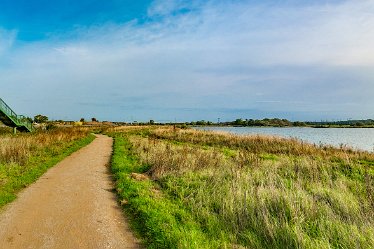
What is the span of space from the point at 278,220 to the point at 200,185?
3648mm

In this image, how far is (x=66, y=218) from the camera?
784 centimetres

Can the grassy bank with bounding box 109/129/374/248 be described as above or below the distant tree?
below

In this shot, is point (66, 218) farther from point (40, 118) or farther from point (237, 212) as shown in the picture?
point (40, 118)

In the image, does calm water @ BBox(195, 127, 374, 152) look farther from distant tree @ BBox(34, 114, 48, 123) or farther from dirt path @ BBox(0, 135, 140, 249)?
distant tree @ BBox(34, 114, 48, 123)

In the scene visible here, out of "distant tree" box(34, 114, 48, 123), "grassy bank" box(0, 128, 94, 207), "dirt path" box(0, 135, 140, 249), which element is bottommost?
"dirt path" box(0, 135, 140, 249)

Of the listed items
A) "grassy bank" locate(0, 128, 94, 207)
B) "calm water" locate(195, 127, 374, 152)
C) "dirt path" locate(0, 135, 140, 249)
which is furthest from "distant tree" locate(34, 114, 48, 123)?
"dirt path" locate(0, 135, 140, 249)

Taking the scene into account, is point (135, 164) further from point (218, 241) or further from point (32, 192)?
point (218, 241)

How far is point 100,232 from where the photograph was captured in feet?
22.9

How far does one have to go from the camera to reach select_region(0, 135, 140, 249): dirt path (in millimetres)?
6488

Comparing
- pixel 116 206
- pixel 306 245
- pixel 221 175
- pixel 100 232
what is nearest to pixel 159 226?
pixel 100 232

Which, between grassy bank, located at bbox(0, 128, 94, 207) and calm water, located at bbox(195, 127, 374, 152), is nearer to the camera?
grassy bank, located at bbox(0, 128, 94, 207)

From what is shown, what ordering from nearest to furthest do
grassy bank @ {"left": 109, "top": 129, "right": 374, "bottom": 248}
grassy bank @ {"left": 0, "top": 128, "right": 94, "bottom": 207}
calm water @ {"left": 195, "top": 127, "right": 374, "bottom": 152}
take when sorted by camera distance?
grassy bank @ {"left": 109, "top": 129, "right": 374, "bottom": 248} < grassy bank @ {"left": 0, "top": 128, "right": 94, "bottom": 207} < calm water @ {"left": 195, "top": 127, "right": 374, "bottom": 152}

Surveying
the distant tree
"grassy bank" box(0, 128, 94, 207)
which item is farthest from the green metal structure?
the distant tree

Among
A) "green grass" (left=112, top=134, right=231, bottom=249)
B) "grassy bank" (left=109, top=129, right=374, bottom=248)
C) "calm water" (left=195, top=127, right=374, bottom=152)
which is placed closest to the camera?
"green grass" (left=112, top=134, right=231, bottom=249)
